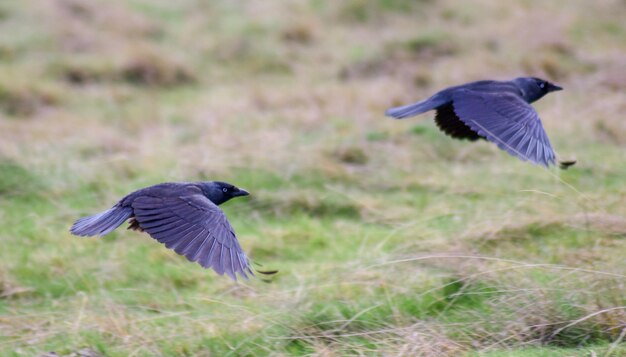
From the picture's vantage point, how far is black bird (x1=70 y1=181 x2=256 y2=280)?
4.07 metres

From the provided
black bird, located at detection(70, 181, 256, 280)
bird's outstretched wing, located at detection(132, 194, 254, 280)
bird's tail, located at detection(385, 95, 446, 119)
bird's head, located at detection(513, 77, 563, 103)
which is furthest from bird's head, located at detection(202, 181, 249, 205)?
bird's head, located at detection(513, 77, 563, 103)

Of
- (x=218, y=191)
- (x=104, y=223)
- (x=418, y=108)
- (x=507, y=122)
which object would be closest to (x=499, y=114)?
(x=507, y=122)

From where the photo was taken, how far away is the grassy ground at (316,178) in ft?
14.2

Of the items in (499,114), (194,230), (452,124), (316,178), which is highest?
(499,114)

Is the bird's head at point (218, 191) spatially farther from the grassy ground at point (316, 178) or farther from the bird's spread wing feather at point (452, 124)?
the bird's spread wing feather at point (452, 124)

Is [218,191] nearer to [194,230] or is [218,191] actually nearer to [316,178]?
A: [194,230]

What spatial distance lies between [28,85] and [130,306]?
16.0 feet

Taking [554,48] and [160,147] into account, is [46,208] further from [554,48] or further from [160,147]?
[554,48]

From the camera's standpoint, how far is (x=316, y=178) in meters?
6.64

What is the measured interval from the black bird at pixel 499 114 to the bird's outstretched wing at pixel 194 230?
1.40 meters

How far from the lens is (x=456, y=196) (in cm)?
624

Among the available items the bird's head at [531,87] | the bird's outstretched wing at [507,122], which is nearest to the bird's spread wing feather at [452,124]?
the bird's outstretched wing at [507,122]

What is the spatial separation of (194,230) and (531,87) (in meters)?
2.43

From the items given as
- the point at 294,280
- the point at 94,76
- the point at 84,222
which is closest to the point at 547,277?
the point at 294,280
